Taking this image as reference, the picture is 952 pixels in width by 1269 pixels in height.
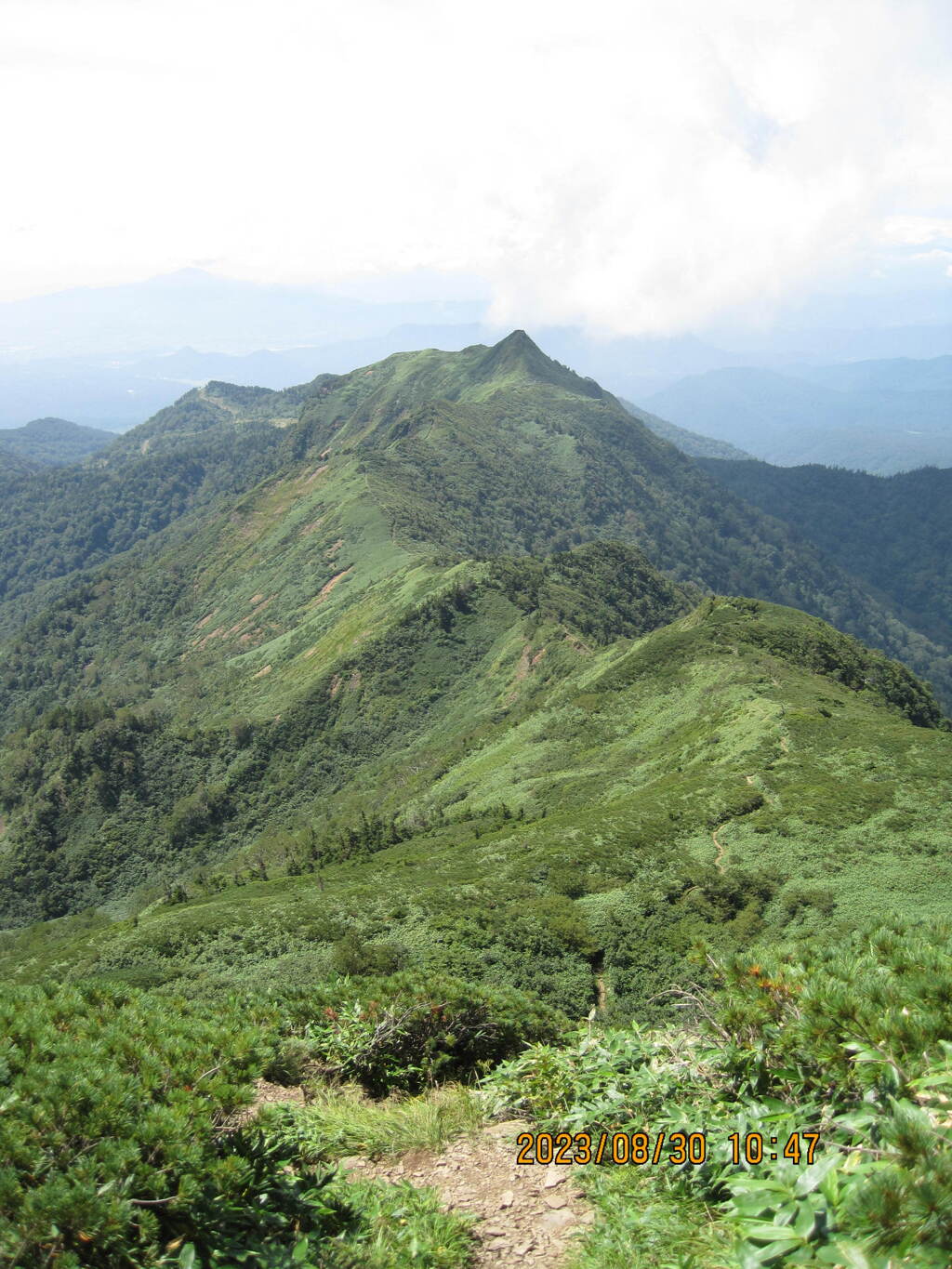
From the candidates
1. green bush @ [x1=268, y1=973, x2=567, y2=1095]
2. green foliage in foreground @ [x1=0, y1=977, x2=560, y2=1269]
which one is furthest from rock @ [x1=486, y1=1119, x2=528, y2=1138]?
green foliage in foreground @ [x1=0, y1=977, x2=560, y2=1269]

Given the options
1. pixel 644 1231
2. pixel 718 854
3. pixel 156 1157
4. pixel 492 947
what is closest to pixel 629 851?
pixel 718 854

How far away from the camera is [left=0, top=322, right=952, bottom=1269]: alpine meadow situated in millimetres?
5359

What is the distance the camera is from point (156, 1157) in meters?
5.47

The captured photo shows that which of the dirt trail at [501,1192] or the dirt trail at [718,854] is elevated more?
the dirt trail at [501,1192]

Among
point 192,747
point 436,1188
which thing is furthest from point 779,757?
point 192,747

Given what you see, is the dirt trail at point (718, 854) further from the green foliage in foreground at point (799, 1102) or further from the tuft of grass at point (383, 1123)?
the tuft of grass at point (383, 1123)

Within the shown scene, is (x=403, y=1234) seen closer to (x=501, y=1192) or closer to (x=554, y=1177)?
(x=501, y=1192)

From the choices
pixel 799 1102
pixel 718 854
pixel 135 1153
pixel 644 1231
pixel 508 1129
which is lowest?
pixel 718 854

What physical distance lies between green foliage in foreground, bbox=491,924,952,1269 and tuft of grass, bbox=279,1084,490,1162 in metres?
0.69

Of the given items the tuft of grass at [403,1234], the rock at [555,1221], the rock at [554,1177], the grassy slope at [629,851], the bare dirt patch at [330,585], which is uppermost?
the bare dirt patch at [330,585]
